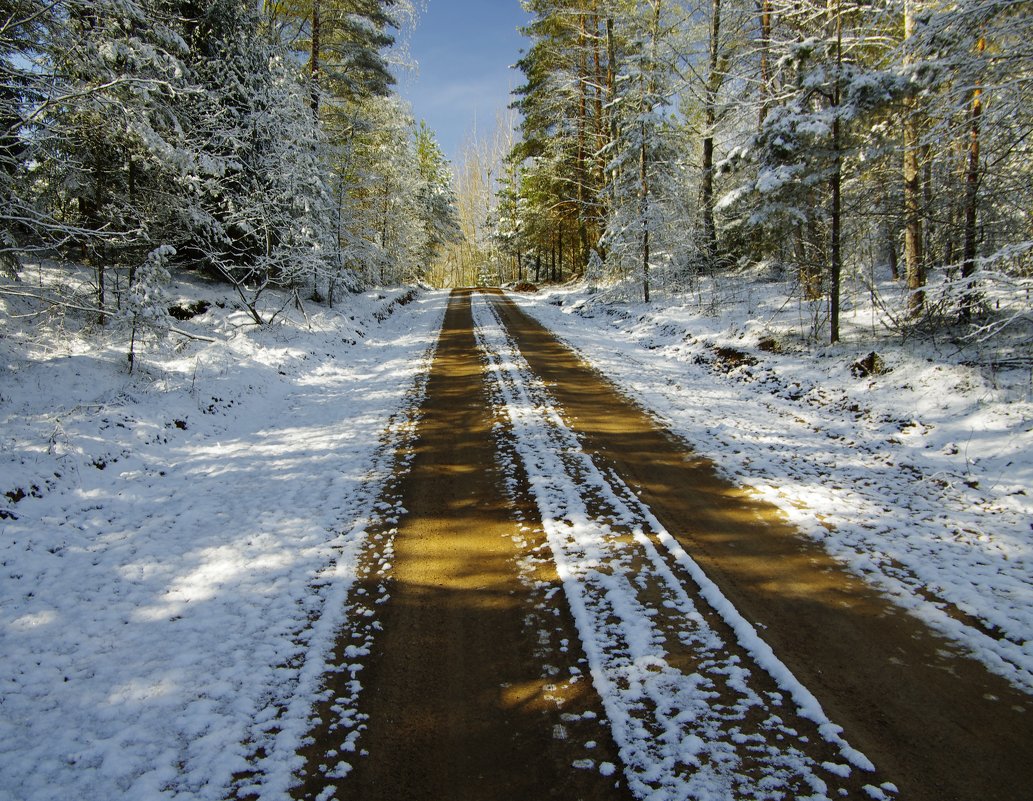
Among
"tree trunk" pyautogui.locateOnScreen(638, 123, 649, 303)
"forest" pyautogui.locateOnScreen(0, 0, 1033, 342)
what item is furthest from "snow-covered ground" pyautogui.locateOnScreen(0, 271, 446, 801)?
"tree trunk" pyautogui.locateOnScreen(638, 123, 649, 303)

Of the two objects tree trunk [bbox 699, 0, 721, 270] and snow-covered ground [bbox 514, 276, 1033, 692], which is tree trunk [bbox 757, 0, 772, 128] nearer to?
tree trunk [bbox 699, 0, 721, 270]

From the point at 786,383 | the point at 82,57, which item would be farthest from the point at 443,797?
the point at 82,57

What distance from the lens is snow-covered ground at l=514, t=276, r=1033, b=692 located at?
4.13 m

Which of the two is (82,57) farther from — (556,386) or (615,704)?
(615,704)

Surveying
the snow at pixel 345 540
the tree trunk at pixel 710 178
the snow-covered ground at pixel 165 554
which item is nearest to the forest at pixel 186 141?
the snow-covered ground at pixel 165 554

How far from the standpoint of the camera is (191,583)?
4.41 meters

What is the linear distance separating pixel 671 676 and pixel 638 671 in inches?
7.8

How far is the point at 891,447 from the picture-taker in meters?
6.71

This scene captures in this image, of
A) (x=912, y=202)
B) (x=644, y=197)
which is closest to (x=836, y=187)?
(x=912, y=202)

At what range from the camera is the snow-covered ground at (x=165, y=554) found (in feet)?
9.62

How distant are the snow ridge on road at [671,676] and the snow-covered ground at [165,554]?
6.02 ft

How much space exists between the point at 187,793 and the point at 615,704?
89.0 inches

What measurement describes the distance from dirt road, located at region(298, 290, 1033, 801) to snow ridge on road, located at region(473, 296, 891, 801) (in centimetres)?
1

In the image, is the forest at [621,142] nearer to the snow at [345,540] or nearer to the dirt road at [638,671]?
the snow at [345,540]
